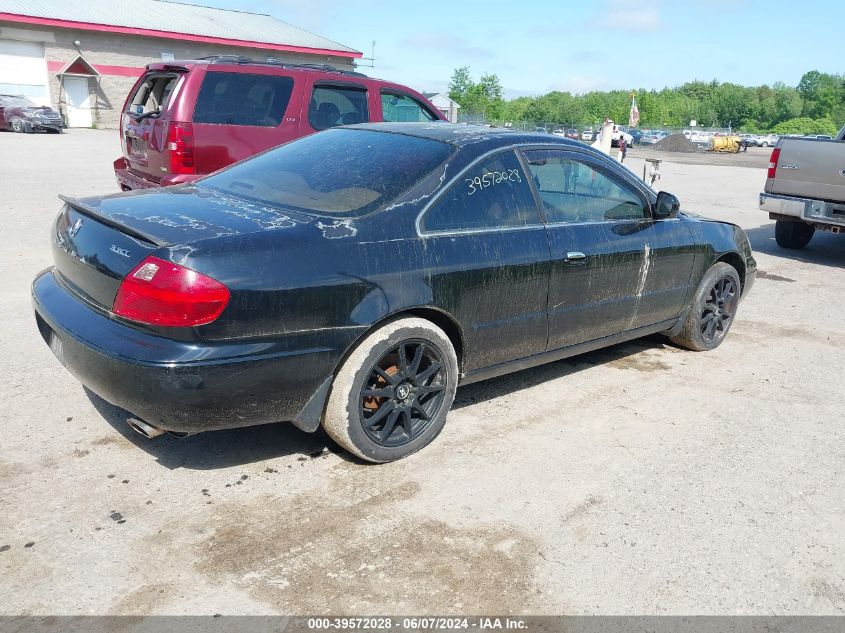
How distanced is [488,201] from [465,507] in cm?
160

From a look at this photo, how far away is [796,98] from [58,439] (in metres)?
141

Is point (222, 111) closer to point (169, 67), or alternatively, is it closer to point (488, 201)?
point (169, 67)

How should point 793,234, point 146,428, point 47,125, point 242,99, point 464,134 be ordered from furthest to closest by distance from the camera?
point 47,125
point 793,234
point 242,99
point 464,134
point 146,428

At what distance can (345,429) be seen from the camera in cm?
333

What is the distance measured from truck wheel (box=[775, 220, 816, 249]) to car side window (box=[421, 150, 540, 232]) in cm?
778

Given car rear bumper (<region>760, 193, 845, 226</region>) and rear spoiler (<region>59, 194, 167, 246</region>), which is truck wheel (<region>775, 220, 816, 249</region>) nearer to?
car rear bumper (<region>760, 193, 845, 226</region>)

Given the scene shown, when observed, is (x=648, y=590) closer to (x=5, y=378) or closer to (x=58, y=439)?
(x=58, y=439)

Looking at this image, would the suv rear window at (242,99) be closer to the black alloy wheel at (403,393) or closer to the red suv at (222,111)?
the red suv at (222,111)

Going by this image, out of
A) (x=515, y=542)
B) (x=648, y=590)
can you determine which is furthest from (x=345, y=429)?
(x=648, y=590)

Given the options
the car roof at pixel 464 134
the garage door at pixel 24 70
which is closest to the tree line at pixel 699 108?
the garage door at pixel 24 70

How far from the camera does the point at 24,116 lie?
26.3 metres

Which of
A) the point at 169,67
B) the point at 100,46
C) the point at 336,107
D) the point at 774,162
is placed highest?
the point at 100,46

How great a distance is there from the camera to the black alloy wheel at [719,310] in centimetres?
550

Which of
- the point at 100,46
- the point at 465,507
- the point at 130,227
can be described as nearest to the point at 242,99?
the point at 130,227
